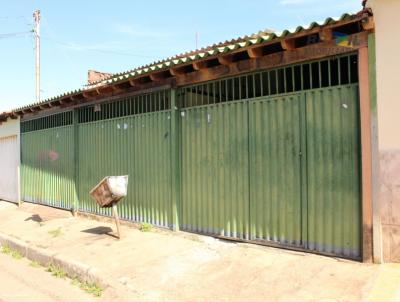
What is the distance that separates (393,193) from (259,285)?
1973 mm

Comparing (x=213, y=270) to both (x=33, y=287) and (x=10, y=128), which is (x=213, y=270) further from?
(x=10, y=128)

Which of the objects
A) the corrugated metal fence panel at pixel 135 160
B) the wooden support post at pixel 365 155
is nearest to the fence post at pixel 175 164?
the corrugated metal fence panel at pixel 135 160

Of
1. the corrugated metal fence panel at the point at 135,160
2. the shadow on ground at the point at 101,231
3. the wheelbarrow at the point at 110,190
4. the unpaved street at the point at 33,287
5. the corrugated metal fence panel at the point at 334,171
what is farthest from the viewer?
the shadow on ground at the point at 101,231

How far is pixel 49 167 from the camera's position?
464 inches

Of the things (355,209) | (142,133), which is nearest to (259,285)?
(355,209)

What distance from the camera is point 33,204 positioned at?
12719 millimetres

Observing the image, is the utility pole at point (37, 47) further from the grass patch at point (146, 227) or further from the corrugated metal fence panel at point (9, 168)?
the grass patch at point (146, 227)

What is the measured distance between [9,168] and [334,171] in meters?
12.6

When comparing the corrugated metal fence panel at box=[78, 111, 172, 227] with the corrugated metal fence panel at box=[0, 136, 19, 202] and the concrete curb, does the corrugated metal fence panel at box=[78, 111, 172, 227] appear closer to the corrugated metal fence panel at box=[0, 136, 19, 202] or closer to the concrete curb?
the concrete curb

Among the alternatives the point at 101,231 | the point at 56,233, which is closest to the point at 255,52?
the point at 101,231

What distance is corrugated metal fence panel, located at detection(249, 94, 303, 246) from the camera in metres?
5.71

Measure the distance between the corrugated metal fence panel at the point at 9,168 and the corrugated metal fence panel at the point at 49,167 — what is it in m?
0.59

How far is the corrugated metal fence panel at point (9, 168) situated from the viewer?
1379 centimetres

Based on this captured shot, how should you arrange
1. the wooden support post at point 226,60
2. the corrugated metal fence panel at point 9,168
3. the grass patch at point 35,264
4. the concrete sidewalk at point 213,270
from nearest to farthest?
the concrete sidewalk at point 213,270, the wooden support post at point 226,60, the grass patch at point 35,264, the corrugated metal fence panel at point 9,168
